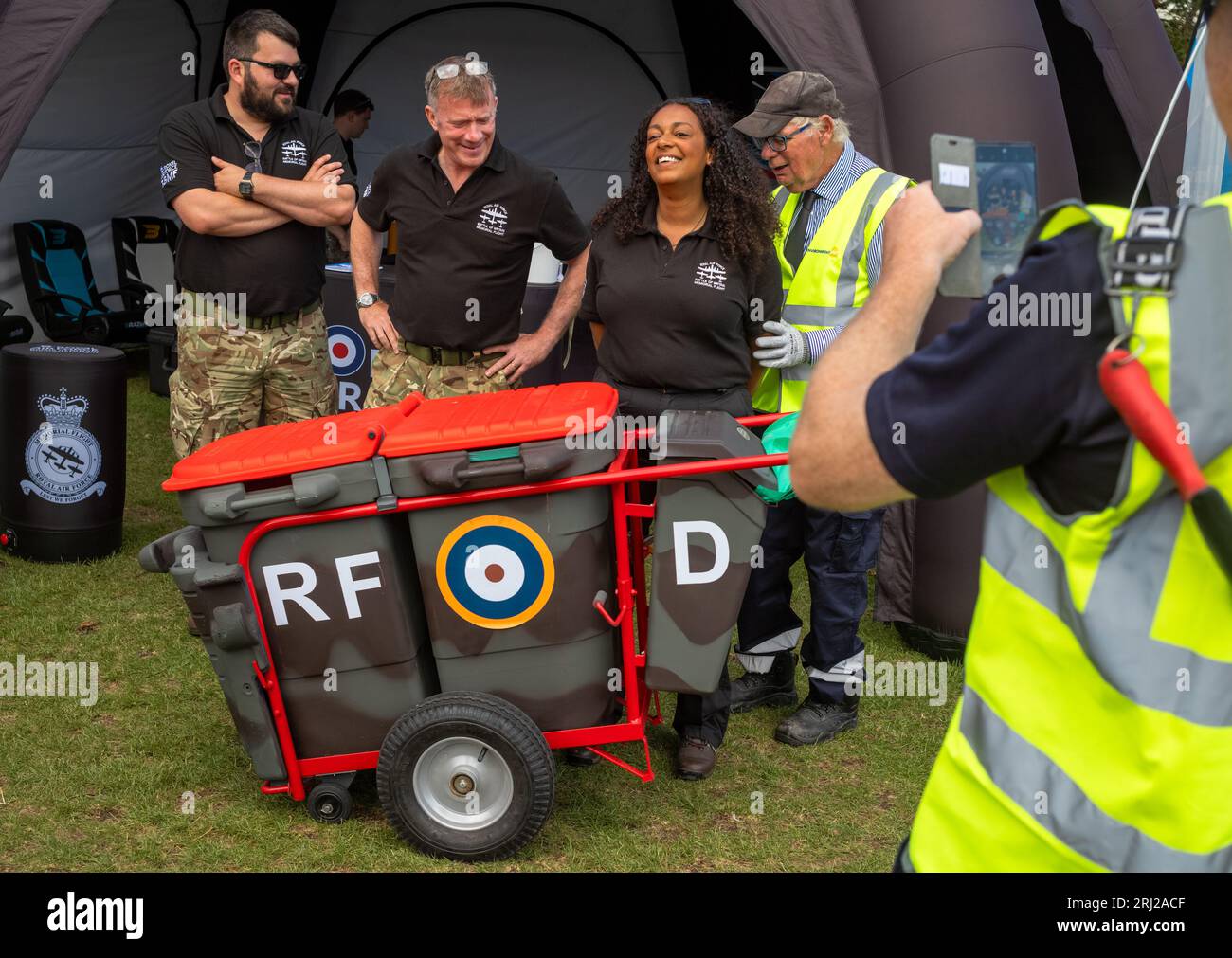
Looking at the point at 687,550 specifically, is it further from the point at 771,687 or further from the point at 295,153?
the point at 295,153

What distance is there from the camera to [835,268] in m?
3.78

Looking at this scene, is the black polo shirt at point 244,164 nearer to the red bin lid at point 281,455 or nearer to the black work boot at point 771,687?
the red bin lid at point 281,455

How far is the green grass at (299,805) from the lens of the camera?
3.25 metres

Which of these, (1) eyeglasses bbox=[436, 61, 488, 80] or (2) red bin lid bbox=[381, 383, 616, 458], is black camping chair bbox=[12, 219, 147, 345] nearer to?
(1) eyeglasses bbox=[436, 61, 488, 80]

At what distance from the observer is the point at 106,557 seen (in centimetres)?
546

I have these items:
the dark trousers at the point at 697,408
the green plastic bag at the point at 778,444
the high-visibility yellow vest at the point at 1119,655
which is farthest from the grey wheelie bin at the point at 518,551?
the high-visibility yellow vest at the point at 1119,655

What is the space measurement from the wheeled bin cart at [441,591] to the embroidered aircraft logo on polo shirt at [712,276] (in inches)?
25.6

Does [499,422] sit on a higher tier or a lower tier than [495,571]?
higher

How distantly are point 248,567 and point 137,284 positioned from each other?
7061 millimetres

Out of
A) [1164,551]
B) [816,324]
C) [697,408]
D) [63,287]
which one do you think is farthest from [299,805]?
[63,287]

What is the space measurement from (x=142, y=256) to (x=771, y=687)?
6.97m

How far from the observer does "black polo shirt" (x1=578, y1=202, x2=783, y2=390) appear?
3664mm

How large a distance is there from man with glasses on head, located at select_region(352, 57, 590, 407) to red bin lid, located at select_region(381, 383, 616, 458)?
3.43 ft
